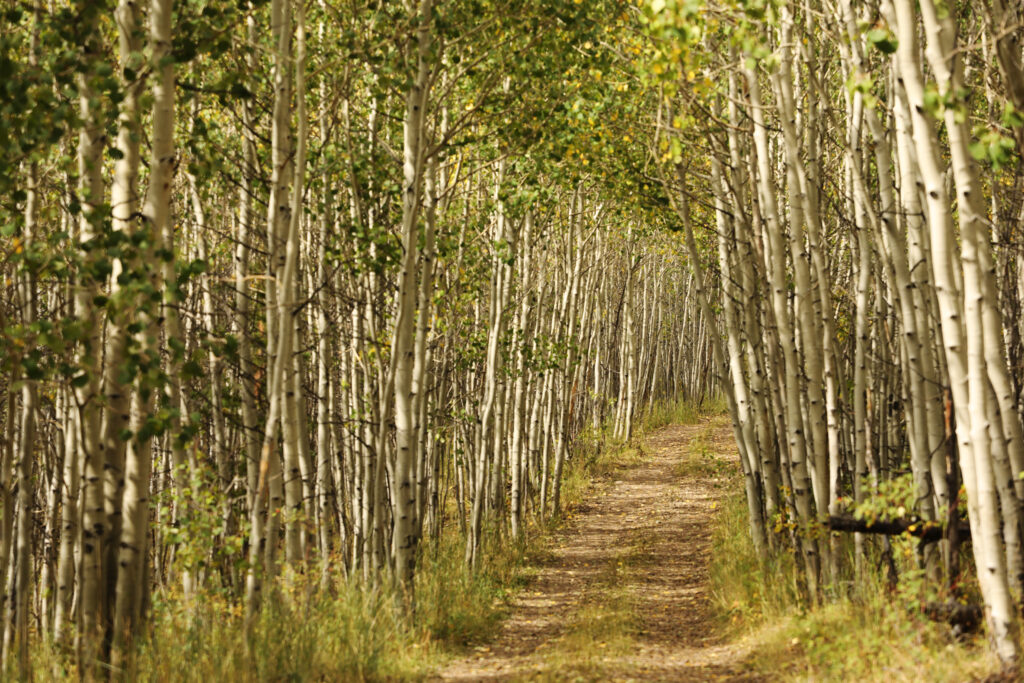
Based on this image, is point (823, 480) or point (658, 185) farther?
point (658, 185)

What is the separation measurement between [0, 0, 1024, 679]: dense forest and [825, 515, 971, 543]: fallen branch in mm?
39

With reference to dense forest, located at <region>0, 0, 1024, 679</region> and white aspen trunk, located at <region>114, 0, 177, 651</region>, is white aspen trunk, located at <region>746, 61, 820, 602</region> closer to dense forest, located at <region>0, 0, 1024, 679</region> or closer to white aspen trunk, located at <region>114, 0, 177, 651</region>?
dense forest, located at <region>0, 0, 1024, 679</region>

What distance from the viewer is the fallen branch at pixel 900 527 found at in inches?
243

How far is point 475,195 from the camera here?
45.6 ft

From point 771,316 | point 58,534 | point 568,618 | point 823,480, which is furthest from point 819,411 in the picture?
point 58,534

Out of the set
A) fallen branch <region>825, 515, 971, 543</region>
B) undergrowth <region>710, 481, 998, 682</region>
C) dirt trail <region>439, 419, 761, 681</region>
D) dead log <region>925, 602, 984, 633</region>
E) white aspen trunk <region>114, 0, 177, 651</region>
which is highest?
white aspen trunk <region>114, 0, 177, 651</region>

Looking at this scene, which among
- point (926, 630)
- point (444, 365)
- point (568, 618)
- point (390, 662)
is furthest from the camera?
point (444, 365)

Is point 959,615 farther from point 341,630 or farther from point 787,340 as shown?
point 341,630

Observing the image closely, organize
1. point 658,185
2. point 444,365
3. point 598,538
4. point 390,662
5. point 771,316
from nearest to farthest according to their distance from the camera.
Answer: point 390,662 < point 771,316 < point 658,185 < point 444,365 < point 598,538

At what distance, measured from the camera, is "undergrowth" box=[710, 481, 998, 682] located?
5.45 metres

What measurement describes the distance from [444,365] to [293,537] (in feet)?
18.2

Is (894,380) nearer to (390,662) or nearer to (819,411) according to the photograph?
(819,411)

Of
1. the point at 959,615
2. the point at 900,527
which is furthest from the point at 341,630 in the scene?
the point at 959,615

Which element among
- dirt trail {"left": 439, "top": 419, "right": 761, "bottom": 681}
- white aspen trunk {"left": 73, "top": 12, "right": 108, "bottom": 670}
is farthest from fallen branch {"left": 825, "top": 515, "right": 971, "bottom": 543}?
white aspen trunk {"left": 73, "top": 12, "right": 108, "bottom": 670}
